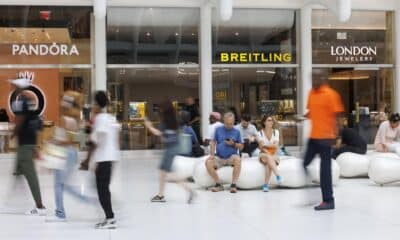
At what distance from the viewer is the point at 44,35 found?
1794 cm

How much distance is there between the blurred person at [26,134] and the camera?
823cm

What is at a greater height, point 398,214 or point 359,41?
point 359,41

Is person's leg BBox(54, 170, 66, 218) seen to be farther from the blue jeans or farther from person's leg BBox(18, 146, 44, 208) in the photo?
person's leg BBox(18, 146, 44, 208)

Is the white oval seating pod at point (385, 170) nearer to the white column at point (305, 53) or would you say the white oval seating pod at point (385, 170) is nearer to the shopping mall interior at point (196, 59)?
the shopping mall interior at point (196, 59)

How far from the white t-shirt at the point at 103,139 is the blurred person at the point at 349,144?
6440 mm

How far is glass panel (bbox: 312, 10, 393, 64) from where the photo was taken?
19.3 metres

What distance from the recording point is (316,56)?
19234mm

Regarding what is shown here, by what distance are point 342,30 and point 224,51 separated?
3841 mm

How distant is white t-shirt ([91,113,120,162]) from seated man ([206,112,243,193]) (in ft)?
10.6

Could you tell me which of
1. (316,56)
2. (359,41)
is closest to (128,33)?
(316,56)

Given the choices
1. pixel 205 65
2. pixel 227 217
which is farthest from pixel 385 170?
pixel 205 65

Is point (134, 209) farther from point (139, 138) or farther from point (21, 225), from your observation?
point (139, 138)

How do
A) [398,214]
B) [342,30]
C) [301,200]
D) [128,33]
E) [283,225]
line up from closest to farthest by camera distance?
[283,225] → [398,214] → [301,200] → [128,33] → [342,30]

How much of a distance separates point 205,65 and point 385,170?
27.7 feet
